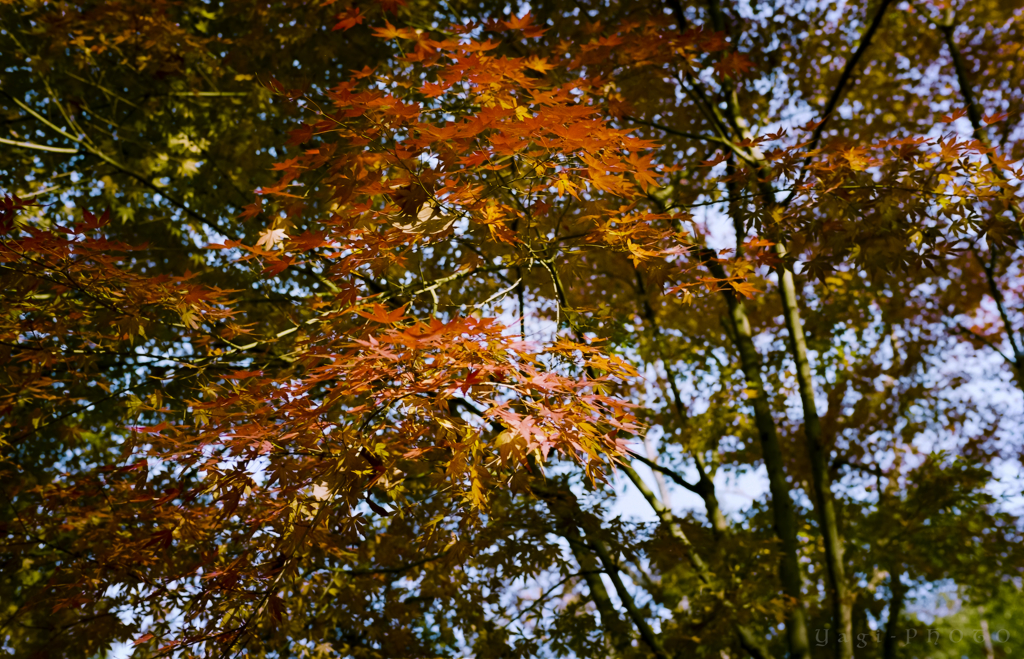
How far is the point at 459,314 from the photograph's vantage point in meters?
2.71

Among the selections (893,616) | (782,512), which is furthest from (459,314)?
(893,616)

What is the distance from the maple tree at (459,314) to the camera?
2.41m

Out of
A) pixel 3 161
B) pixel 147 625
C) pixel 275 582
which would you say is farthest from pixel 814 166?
pixel 3 161

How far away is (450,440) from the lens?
7.31 ft

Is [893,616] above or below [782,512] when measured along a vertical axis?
above

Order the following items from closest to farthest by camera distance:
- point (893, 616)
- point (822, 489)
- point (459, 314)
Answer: point (459, 314)
point (822, 489)
point (893, 616)

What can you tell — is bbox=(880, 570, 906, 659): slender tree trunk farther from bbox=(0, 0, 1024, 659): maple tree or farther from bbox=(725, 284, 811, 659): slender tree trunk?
bbox=(725, 284, 811, 659): slender tree trunk

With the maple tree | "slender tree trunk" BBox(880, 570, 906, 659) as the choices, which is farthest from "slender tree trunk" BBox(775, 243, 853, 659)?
"slender tree trunk" BBox(880, 570, 906, 659)

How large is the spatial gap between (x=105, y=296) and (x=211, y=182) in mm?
2887

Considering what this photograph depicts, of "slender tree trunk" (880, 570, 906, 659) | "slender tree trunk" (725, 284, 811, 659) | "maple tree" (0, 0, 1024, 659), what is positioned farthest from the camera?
"slender tree trunk" (880, 570, 906, 659)

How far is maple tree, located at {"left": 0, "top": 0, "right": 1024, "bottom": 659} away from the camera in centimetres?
241

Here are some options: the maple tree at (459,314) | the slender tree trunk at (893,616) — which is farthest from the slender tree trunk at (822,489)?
the slender tree trunk at (893,616)

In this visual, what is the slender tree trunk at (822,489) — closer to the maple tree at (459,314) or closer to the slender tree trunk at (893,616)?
the maple tree at (459,314)

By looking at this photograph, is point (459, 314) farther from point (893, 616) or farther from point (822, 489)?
point (893, 616)
